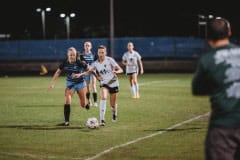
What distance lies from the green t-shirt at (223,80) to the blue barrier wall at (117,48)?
4222 centimetres

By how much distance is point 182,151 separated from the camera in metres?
10.6

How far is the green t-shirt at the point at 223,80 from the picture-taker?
5.31 meters

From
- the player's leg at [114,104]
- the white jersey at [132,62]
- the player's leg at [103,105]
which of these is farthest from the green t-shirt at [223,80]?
the white jersey at [132,62]

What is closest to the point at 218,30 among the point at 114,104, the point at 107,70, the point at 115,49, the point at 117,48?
the point at 107,70

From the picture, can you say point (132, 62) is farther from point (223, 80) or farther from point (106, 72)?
point (223, 80)

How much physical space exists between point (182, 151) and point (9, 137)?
4.04 metres

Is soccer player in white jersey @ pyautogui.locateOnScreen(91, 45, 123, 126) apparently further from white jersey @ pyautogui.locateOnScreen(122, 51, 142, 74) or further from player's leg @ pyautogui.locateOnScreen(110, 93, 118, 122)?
white jersey @ pyautogui.locateOnScreen(122, 51, 142, 74)

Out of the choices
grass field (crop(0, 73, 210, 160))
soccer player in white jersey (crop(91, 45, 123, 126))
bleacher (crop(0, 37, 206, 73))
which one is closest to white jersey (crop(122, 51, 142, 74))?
grass field (crop(0, 73, 210, 160))

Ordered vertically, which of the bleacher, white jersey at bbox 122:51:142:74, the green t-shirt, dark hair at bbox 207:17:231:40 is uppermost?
dark hair at bbox 207:17:231:40

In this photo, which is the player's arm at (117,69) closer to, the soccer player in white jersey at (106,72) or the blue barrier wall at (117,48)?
the soccer player in white jersey at (106,72)

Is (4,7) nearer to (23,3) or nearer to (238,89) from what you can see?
(23,3)

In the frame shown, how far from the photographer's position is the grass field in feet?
34.1

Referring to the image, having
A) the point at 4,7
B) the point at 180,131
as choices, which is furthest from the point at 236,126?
the point at 4,7

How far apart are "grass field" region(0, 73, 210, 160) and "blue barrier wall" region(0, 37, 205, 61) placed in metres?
26.2
